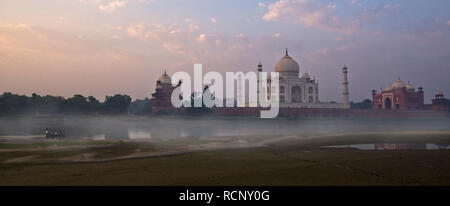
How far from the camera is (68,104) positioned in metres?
55.5

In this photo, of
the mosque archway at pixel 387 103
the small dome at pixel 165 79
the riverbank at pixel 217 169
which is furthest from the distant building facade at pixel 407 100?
the riverbank at pixel 217 169

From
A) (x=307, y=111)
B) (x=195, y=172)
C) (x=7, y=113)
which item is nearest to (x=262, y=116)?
(x=307, y=111)

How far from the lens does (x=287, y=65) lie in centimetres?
6116

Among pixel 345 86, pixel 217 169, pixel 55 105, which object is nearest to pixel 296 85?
pixel 345 86

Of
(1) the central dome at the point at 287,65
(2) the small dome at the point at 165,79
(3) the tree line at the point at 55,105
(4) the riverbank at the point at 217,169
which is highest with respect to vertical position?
(1) the central dome at the point at 287,65

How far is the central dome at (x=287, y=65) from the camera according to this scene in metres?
61.0

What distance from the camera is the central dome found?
6103 centimetres

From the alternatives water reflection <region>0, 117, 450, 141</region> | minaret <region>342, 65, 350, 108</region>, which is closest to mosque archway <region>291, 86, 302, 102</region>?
minaret <region>342, 65, 350, 108</region>

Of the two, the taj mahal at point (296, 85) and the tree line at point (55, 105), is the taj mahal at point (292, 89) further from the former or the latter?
the tree line at point (55, 105)
